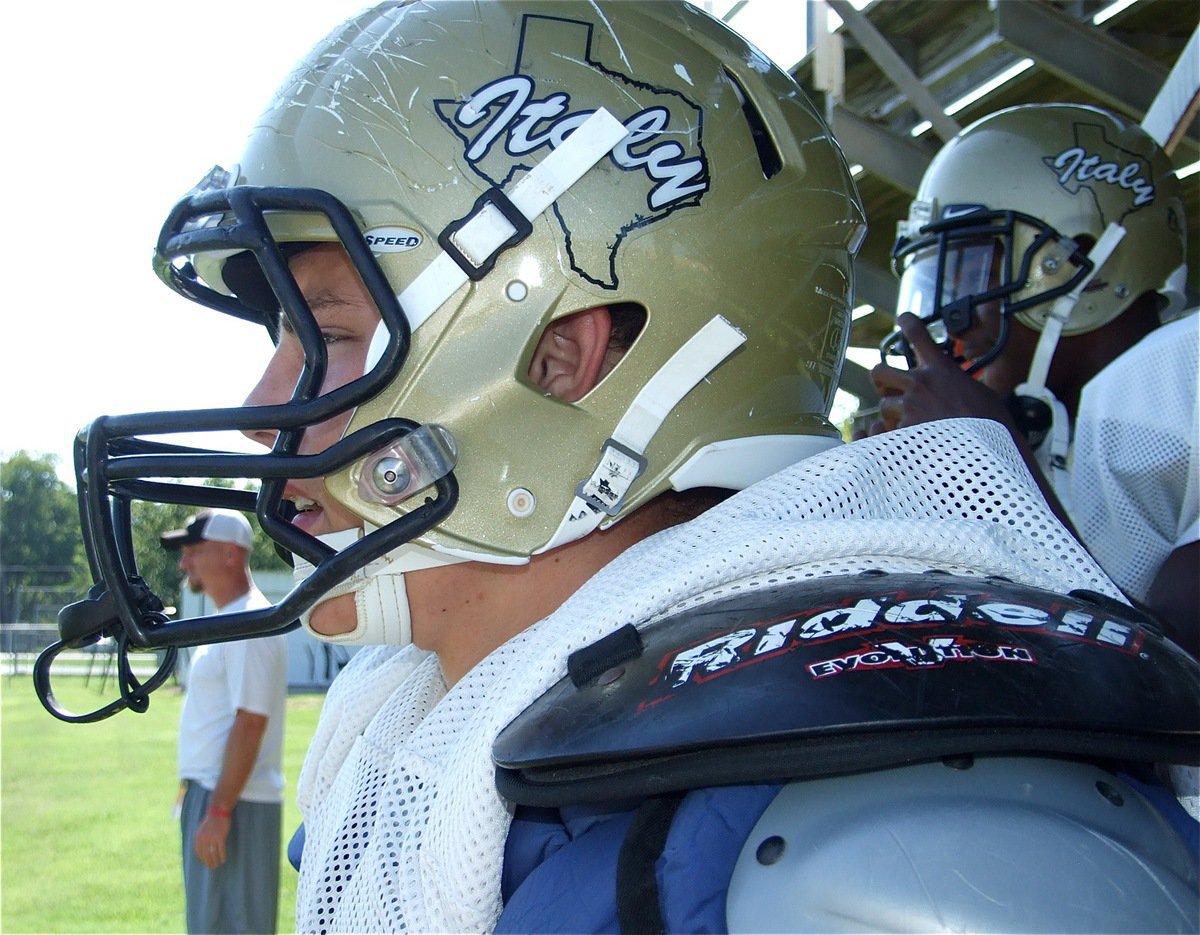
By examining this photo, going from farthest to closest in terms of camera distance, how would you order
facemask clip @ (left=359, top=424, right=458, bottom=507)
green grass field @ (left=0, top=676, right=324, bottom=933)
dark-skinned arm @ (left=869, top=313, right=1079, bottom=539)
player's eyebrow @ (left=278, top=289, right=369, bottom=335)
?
green grass field @ (left=0, top=676, right=324, bottom=933) < dark-skinned arm @ (left=869, top=313, right=1079, bottom=539) < player's eyebrow @ (left=278, top=289, right=369, bottom=335) < facemask clip @ (left=359, top=424, right=458, bottom=507)

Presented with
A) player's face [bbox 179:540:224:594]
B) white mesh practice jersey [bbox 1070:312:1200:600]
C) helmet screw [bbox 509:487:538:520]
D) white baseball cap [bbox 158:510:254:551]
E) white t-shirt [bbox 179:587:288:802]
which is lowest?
white t-shirt [bbox 179:587:288:802]

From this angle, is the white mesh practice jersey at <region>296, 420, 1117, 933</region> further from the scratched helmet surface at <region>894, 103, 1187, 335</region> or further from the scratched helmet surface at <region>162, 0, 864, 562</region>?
the scratched helmet surface at <region>894, 103, 1187, 335</region>

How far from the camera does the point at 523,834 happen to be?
1.38 meters

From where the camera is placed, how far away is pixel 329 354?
1.67m

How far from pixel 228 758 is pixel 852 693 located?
4.52 meters

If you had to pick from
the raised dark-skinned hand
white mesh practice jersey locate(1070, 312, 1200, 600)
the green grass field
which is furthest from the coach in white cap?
white mesh practice jersey locate(1070, 312, 1200, 600)

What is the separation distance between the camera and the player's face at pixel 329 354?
165 cm

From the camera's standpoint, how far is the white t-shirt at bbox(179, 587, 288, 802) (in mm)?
5164

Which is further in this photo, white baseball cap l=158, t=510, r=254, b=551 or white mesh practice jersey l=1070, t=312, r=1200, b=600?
white baseball cap l=158, t=510, r=254, b=551

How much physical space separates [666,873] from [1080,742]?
1.29 ft

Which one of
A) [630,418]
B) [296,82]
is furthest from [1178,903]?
[296,82]

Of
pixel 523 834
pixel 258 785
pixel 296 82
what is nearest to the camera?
pixel 523 834

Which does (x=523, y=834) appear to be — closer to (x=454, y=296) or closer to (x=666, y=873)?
(x=666, y=873)

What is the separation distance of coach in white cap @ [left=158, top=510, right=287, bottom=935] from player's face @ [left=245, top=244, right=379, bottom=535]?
3.49m
